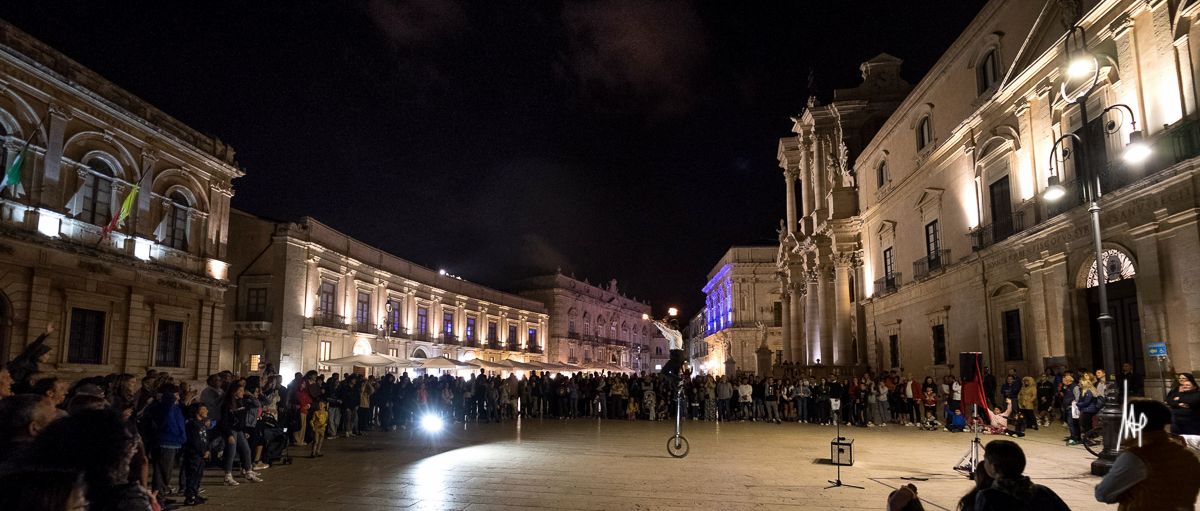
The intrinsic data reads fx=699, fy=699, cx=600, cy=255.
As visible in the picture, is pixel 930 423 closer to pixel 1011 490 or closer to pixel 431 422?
pixel 431 422

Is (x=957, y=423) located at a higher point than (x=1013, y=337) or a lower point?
lower

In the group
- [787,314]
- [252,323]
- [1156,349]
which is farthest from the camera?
[787,314]

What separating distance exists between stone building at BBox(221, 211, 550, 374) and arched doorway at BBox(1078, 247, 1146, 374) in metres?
26.3

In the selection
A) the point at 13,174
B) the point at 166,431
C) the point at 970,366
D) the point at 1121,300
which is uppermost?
the point at 13,174

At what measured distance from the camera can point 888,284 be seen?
27891 millimetres

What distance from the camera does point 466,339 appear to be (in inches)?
1897

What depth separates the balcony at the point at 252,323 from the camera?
29516mm

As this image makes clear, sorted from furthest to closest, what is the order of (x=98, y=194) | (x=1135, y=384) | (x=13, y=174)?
(x=98, y=194)
(x=13, y=174)
(x=1135, y=384)

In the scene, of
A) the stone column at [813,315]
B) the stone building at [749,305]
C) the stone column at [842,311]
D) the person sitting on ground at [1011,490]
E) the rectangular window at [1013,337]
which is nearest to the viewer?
the person sitting on ground at [1011,490]

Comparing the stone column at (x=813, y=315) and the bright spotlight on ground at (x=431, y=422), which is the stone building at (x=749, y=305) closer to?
the stone column at (x=813, y=315)

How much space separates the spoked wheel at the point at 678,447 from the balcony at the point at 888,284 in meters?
17.4

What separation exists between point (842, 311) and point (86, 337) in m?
27.5

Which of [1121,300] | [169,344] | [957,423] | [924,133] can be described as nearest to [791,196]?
[924,133]

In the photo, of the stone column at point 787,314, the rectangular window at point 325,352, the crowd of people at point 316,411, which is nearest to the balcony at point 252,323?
the rectangular window at point 325,352
